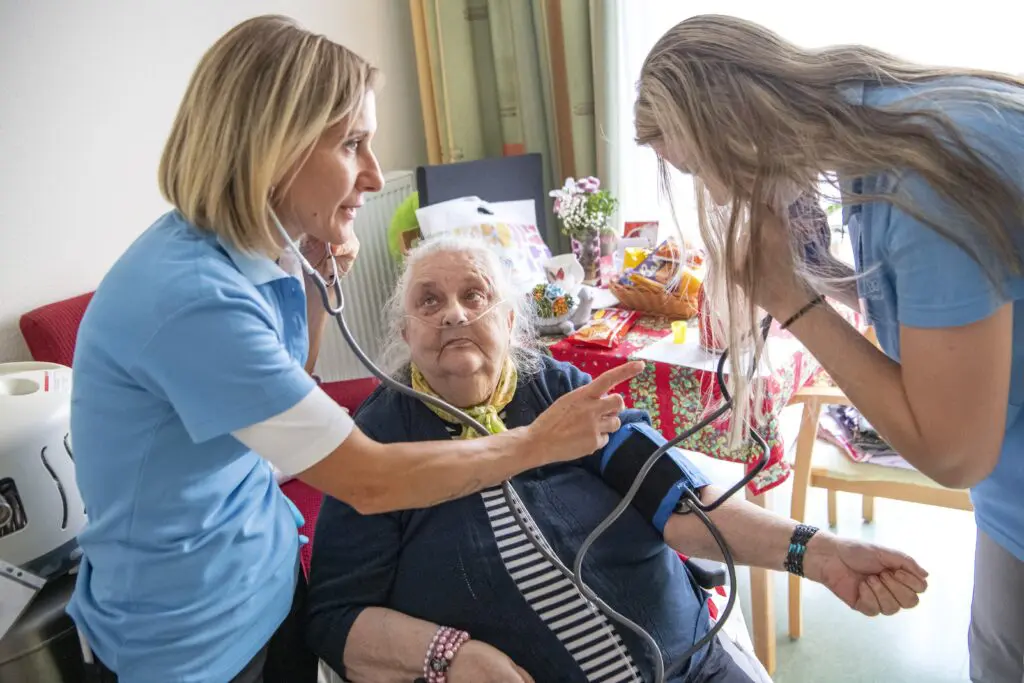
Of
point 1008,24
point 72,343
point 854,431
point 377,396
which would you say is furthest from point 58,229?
point 1008,24

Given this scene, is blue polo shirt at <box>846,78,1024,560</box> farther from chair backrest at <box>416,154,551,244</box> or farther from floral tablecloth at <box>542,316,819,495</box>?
chair backrest at <box>416,154,551,244</box>

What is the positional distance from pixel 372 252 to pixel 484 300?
5.93 ft

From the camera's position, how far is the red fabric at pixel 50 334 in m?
1.75

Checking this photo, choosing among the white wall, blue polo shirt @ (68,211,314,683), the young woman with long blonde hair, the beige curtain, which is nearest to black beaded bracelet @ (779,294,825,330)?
the young woman with long blonde hair

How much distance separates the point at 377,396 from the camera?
55.3 inches

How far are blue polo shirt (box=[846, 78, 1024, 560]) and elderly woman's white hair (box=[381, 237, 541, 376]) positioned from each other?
2.26 ft

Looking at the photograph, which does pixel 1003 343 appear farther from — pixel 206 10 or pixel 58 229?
pixel 206 10

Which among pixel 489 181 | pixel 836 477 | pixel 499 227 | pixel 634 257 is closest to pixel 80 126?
pixel 499 227

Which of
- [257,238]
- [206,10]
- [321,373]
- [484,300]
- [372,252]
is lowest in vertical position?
[321,373]

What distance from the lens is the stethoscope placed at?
102 cm

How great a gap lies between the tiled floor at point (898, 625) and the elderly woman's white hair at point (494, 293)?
113 centimetres

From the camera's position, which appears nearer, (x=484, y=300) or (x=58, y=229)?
(x=484, y=300)

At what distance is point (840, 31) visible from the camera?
8.50 ft

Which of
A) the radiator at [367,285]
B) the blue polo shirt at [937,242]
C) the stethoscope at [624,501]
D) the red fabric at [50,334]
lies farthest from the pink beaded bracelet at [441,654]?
the radiator at [367,285]
